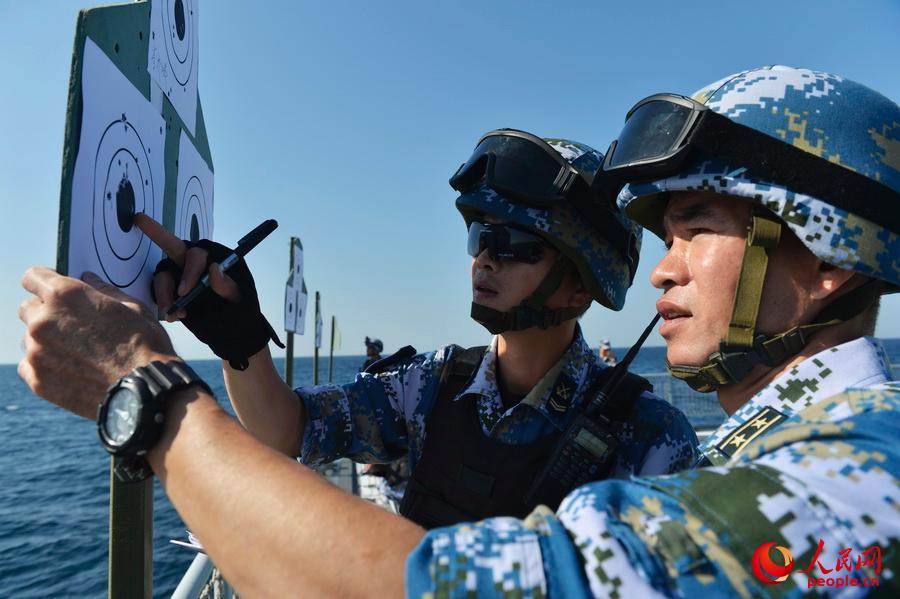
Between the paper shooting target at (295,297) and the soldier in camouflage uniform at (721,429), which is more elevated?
the soldier in camouflage uniform at (721,429)

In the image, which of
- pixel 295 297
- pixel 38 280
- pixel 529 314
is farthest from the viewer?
pixel 295 297

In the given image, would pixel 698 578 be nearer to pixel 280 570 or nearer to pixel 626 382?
pixel 280 570

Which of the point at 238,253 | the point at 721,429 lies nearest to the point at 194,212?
the point at 238,253

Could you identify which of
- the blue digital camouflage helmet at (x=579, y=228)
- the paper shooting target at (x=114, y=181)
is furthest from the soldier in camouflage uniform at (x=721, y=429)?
the blue digital camouflage helmet at (x=579, y=228)

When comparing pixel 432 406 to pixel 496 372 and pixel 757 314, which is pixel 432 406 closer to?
pixel 496 372

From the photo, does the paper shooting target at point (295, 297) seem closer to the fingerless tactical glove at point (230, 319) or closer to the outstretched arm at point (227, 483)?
the fingerless tactical glove at point (230, 319)

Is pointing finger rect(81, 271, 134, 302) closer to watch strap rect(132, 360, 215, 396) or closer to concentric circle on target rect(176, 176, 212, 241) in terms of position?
watch strap rect(132, 360, 215, 396)

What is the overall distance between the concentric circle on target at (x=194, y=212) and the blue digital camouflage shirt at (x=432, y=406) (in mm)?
792

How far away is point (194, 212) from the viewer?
2.35 m

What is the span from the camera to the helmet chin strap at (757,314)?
146 cm

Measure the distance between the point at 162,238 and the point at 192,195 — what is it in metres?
0.51

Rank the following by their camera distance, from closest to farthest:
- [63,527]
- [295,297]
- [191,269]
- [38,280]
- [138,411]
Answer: [138,411]
[38,280]
[191,269]
[295,297]
[63,527]

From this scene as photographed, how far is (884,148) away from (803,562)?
1.14m

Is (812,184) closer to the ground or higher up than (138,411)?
higher up
